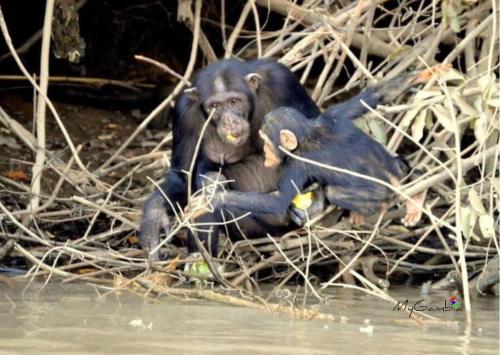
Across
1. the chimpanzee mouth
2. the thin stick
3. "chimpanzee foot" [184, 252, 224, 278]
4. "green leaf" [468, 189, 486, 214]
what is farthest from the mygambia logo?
the thin stick

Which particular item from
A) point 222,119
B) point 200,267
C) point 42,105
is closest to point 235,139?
point 222,119

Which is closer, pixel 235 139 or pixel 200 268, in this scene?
pixel 200 268

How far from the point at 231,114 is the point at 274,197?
57 cm

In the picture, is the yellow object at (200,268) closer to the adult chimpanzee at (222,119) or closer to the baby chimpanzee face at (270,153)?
the adult chimpanzee at (222,119)

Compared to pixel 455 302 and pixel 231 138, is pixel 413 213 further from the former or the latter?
pixel 231 138

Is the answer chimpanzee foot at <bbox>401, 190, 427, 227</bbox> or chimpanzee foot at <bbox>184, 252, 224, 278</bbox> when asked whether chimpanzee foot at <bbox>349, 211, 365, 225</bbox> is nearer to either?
chimpanzee foot at <bbox>401, 190, 427, 227</bbox>

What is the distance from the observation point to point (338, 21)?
23.9 ft

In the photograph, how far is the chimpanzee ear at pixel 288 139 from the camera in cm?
651

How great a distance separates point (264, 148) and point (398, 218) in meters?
1.03

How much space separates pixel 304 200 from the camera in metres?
6.83

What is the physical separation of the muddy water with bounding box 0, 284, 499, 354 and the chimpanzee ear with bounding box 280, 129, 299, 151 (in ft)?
2.87

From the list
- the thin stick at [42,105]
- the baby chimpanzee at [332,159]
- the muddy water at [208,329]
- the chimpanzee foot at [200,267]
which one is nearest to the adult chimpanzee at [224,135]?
the chimpanzee foot at [200,267]

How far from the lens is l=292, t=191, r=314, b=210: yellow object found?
6809mm

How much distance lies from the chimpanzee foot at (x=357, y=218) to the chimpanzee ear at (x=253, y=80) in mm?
1004
